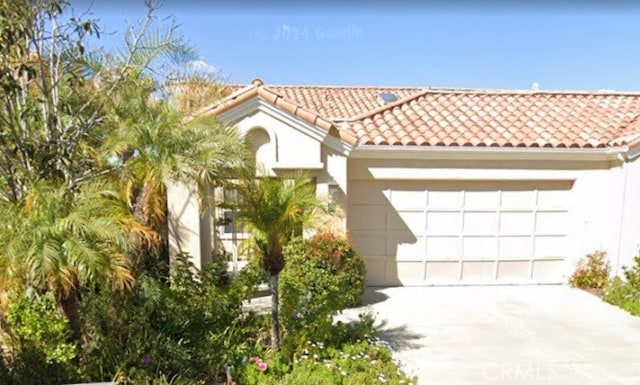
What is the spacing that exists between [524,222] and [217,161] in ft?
26.7

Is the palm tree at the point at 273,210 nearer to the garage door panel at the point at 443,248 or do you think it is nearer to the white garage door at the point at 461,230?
the white garage door at the point at 461,230

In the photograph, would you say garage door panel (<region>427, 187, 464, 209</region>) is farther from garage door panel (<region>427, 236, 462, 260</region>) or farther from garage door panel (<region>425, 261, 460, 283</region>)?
garage door panel (<region>425, 261, 460, 283</region>)

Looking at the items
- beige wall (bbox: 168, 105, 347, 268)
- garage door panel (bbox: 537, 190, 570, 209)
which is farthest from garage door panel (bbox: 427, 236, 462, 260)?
beige wall (bbox: 168, 105, 347, 268)

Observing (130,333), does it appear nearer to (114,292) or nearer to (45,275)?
(114,292)

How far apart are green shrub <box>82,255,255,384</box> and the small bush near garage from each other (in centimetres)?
801

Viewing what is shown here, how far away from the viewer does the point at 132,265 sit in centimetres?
587

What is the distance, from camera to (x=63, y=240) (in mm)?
4031

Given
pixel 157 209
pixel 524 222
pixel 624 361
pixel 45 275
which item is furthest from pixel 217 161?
pixel 524 222

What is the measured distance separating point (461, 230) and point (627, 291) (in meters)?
3.68

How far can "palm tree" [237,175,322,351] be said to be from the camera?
5383 mm

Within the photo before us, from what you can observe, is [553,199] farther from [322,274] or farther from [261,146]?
[261,146]

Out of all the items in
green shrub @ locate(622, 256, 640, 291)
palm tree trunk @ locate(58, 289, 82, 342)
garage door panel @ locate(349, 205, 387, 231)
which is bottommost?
green shrub @ locate(622, 256, 640, 291)

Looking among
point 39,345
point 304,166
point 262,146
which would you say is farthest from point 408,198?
point 39,345

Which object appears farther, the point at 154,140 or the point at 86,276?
the point at 154,140
